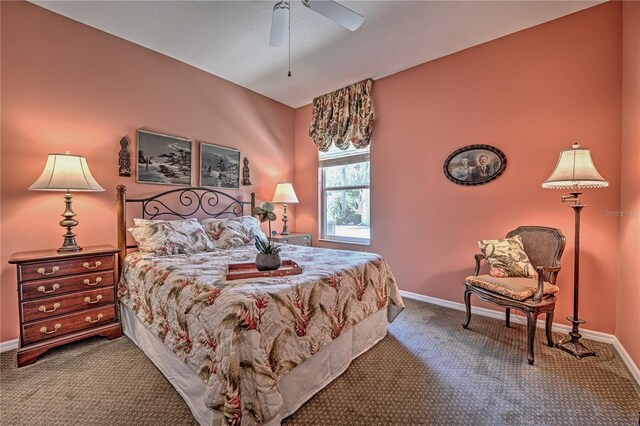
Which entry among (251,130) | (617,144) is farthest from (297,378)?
(251,130)

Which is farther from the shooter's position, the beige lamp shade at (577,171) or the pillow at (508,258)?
the pillow at (508,258)

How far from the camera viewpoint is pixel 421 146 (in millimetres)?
3418

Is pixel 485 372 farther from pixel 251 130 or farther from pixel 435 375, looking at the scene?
pixel 251 130

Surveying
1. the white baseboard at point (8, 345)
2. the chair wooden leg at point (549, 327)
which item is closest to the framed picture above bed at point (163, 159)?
the white baseboard at point (8, 345)

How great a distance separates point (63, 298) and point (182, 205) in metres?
1.48

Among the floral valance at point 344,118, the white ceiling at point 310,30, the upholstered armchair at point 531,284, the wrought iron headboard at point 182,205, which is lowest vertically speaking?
the upholstered armchair at point 531,284

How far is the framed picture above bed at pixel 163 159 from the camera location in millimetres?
2965

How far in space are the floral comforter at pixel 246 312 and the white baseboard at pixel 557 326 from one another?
122 centimetres

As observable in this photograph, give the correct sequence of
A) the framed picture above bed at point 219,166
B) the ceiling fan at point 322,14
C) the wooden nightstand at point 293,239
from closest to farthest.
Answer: the ceiling fan at point 322,14
the framed picture above bed at point 219,166
the wooden nightstand at point 293,239

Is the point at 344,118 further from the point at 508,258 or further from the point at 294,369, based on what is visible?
the point at 294,369

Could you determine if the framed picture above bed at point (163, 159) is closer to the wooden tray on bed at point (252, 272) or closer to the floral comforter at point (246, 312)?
the floral comforter at point (246, 312)

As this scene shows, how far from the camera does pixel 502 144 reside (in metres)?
2.85

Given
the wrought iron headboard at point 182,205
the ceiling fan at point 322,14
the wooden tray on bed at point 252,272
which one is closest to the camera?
the wooden tray on bed at point 252,272

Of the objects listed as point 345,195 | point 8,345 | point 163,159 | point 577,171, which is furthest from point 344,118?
point 8,345
